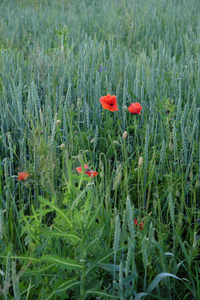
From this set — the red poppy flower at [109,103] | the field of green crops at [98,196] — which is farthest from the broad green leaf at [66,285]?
the red poppy flower at [109,103]

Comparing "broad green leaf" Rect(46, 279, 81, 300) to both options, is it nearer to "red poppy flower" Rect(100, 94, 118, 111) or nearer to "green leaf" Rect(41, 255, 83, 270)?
"green leaf" Rect(41, 255, 83, 270)

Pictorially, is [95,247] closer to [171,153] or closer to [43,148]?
[43,148]

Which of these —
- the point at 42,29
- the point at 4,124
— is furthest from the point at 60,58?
the point at 42,29

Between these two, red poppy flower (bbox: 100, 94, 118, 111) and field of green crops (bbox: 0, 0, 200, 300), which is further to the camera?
red poppy flower (bbox: 100, 94, 118, 111)

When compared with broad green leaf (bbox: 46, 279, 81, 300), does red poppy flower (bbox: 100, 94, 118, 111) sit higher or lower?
higher

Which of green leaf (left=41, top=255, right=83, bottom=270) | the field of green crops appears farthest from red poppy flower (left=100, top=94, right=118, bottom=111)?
green leaf (left=41, top=255, right=83, bottom=270)

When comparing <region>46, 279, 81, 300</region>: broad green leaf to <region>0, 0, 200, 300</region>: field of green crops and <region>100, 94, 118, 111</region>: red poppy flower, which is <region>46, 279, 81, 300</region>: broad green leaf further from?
<region>100, 94, 118, 111</region>: red poppy flower

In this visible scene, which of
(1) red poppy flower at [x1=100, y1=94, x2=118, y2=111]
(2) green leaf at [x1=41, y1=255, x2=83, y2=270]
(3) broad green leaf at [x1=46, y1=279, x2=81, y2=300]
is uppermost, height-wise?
(1) red poppy flower at [x1=100, y1=94, x2=118, y2=111]

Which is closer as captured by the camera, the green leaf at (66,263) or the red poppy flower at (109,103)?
the green leaf at (66,263)

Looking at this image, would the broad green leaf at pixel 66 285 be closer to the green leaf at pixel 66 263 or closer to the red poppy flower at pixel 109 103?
the green leaf at pixel 66 263

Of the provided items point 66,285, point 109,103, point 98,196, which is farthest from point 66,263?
point 109,103

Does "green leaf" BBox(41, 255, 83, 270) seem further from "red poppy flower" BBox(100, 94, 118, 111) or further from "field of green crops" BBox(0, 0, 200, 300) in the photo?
"red poppy flower" BBox(100, 94, 118, 111)

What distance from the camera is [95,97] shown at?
74.1 inches

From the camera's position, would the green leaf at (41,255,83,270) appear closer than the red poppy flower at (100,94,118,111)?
Yes
